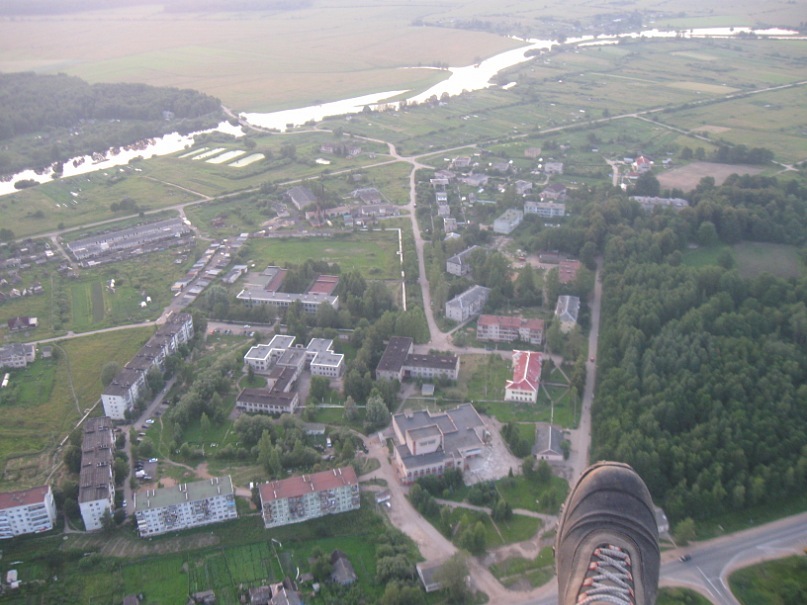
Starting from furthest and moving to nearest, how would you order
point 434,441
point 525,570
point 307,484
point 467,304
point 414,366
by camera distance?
point 467,304, point 414,366, point 434,441, point 307,484, point 525,570

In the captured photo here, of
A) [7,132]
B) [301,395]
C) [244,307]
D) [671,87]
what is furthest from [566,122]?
[7,132]

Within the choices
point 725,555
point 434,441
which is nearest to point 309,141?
point 434,441

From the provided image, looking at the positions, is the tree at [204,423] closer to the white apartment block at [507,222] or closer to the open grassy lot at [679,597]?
the open grassy lot at [679,597]

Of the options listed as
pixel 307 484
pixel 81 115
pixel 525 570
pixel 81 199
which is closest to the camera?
pixel 525 570

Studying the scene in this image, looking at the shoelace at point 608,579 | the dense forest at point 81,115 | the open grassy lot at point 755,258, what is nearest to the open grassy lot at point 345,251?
the open grassy lot at point 755,258

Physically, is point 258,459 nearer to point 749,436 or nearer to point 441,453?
point 441,453

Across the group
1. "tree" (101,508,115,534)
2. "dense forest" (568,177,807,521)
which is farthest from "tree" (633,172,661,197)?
"tree" (101,508,115,534)

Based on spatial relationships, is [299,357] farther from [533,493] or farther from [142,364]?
[533,493]
